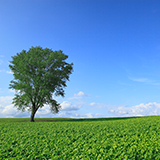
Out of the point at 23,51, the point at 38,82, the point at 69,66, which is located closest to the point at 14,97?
the point at 38,82

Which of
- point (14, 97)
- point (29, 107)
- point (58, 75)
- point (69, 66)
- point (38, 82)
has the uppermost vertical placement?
point (69, 66)

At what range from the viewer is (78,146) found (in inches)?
430

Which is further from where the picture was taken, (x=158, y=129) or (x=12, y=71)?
(x=12, y=71)

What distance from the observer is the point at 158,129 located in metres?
16.2

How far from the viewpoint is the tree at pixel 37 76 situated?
35.2 m

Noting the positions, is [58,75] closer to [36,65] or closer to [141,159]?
[36,65]

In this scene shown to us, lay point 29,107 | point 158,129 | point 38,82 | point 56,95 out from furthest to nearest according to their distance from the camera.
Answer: point 56,95, point 29,107, point 38,82, point 158,129

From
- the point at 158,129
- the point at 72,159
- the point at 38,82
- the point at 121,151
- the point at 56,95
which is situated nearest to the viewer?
the point at 72,159

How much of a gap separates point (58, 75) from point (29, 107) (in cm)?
1085

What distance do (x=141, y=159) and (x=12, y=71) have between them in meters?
37.3

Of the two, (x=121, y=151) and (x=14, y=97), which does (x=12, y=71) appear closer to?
(x=14, y=97)

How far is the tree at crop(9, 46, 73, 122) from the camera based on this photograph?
35.2 m

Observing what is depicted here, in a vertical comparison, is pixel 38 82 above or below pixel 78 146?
above

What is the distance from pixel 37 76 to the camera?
3553 centimetres
